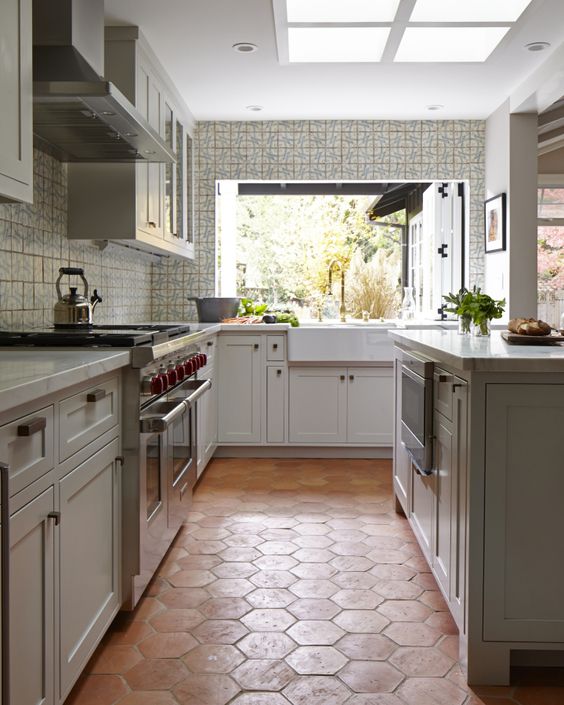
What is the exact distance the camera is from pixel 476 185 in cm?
549

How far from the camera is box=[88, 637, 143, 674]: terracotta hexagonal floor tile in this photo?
2166 millimetres

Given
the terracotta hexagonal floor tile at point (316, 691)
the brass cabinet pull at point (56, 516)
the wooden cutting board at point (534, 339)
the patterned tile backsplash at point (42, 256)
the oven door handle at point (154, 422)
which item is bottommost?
the terracotta hexagonal floor tile at point (316, 691)

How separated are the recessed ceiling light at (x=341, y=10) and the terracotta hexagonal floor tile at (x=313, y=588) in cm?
260

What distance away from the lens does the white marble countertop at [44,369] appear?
1.40m

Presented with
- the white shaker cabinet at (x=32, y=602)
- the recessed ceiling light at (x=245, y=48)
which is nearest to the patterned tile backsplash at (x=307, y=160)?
the recessed ceiling light at (x=245, y=48)

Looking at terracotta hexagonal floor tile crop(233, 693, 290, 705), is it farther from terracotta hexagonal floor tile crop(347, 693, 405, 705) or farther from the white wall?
the white wall

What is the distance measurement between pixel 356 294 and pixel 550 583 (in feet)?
13.0

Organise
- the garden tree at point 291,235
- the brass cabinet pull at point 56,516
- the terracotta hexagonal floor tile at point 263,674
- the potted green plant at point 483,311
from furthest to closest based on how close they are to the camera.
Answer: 1. the garden tree at point 291,235
2. the potted green plant at point 483,311
3. the terracotta hexagonal floor tile at point 263,674
4. the brass cabinet pull at point 56,516

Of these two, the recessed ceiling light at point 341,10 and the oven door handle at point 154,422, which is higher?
the recessed ceiling light at point 341,10

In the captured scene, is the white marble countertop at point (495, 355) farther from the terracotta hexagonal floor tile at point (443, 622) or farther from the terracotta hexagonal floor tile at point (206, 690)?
the terracotta hexagonal floor tile at point (206, 690)

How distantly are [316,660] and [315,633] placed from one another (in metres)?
0.18

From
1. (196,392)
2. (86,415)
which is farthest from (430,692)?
(196,392)

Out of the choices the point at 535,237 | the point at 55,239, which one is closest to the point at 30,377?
the point at 55,239

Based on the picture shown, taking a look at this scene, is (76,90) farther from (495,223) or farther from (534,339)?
(495,223)
